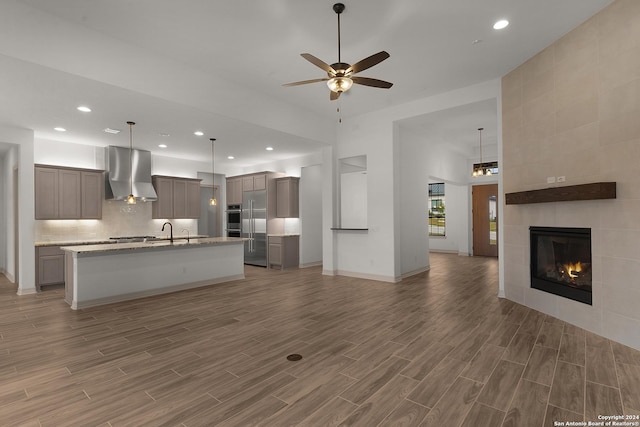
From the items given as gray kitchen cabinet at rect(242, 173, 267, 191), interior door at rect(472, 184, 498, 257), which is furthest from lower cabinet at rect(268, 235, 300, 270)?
interior door at rect(472, 184, 498, 257)

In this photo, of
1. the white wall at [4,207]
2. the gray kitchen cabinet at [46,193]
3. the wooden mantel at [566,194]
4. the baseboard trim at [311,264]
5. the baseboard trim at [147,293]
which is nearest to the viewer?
the wooden mantel at [566,194]

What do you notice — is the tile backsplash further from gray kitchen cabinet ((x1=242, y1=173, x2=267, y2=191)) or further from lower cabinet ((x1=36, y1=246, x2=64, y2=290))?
gray kitchen cabinet ((x1=242, y1=173, x2=267, y2=191))

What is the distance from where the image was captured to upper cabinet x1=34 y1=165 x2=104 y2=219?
641cm

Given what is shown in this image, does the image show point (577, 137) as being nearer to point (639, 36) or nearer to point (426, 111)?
point (639, 36)

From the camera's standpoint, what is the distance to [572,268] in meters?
3.95

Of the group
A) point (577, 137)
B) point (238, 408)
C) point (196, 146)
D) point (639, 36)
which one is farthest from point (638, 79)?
point (196, 146)

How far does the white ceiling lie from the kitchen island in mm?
2231

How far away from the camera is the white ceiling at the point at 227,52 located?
340 centimetres

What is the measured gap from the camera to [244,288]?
6070 mm

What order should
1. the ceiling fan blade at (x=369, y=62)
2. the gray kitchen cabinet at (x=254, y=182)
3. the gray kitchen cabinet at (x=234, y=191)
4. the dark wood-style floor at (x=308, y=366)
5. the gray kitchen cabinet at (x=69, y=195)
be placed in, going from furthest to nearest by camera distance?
the gray kitchen cabinet at (x=234, y=191)
the gray kitchen cabinet at (x=254, y=182)
the gray kitchen cabinet at (x=69, y=195)
the ceiling fan blade at (x=369, y=62)
the dark wood-style floor at (x=308, y=366)

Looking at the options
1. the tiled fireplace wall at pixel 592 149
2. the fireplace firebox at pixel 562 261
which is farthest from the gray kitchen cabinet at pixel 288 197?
the fireplace firebox at pixel 562 261

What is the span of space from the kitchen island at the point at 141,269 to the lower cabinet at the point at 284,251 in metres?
A: 1.62

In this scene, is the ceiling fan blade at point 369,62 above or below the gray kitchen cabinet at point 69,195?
above

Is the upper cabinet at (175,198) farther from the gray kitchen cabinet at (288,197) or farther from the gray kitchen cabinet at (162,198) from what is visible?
the gray kitchen cabinet at (288,197)
